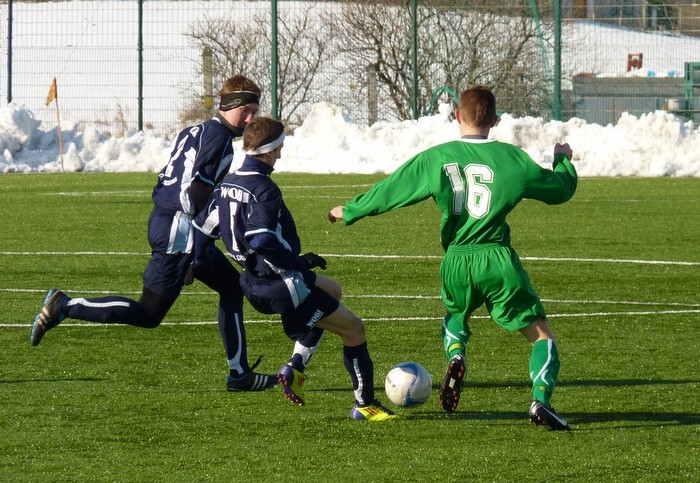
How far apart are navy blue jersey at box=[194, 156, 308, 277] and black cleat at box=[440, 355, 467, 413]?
0.93 meters

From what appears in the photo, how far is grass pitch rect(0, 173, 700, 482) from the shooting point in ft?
18.8

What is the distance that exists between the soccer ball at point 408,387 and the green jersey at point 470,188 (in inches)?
28.8

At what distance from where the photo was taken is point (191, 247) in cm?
744

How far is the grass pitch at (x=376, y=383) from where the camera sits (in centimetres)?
573

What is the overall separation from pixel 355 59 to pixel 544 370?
24.4m

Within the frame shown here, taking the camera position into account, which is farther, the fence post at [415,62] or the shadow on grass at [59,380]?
the fence post at [415,62]

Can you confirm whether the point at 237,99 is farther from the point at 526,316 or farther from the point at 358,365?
the point at 526,316

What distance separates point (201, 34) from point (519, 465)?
86.7 feet

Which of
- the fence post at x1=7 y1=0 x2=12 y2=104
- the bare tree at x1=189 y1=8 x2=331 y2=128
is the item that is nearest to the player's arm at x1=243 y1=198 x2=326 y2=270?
the bare tree at x1=189 y1=8 x2=331 y2=128

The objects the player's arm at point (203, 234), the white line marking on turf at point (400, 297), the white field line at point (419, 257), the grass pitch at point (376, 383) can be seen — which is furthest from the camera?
the white field line at point (419, 257)

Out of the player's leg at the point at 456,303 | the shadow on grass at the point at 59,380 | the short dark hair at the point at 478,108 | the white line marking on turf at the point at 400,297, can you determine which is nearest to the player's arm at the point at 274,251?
the player's leg at the point at 456,303

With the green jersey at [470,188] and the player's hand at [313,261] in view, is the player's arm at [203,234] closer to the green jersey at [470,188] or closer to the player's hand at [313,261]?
the player's hand at [313,261]

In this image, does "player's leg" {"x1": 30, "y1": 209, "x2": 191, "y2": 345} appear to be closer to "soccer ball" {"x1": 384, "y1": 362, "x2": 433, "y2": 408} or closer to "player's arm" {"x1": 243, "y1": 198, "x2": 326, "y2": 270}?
"player's arm" {"x1": 243, "y1": 198, "x2": 326, "y2": 270}

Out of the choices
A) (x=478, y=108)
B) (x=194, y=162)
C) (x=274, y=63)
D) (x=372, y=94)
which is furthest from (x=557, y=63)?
(x=478, y=108)
